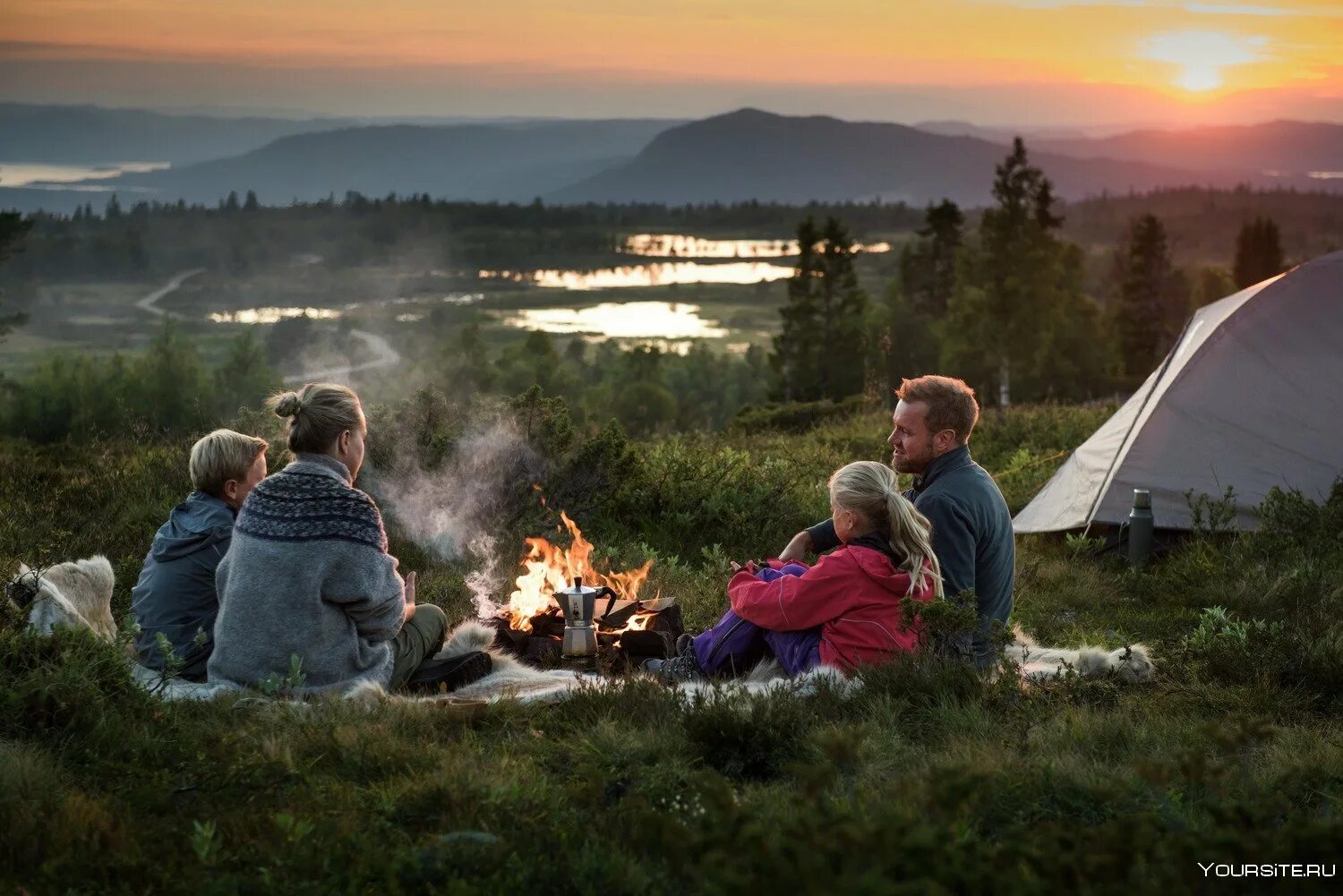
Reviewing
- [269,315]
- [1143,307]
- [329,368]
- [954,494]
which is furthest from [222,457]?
[269,315]

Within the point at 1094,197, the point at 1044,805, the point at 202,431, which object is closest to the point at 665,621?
the point at 1044,805

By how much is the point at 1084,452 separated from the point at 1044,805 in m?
6.25

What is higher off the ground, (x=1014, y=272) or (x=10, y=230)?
(x=10, y=230)

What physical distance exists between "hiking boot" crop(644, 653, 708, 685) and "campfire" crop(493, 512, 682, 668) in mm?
129

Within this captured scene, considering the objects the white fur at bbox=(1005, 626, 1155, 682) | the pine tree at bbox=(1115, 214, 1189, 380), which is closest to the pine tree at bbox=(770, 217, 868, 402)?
the pine tree at bbox=(1115, 214, 1189, 380)

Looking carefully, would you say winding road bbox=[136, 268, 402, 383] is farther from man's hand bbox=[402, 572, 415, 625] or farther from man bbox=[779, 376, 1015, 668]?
man bbox=[779, 376, 1015, 668]

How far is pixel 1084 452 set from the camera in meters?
9.88

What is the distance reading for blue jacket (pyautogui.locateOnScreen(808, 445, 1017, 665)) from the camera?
587cm

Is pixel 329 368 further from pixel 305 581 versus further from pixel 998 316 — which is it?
pixel 305 581

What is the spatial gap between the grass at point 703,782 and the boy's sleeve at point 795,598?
43 cm

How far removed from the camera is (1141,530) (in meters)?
8.78

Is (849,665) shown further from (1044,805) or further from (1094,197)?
(1094,197)

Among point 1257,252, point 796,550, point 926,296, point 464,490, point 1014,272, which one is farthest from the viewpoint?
point 1257,252

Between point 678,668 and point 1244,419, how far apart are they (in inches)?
208
